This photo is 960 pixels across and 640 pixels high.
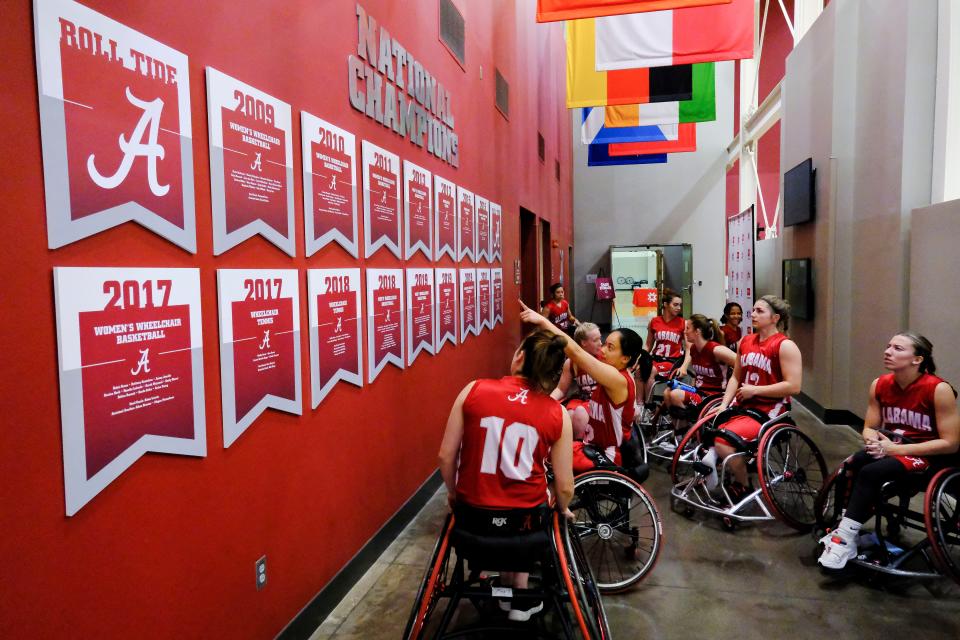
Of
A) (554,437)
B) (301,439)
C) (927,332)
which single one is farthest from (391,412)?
(927,332)

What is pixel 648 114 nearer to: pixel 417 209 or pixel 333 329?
pixel 417 209

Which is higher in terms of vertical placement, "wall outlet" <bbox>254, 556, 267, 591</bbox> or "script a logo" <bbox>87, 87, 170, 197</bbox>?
"script a logo" <bbox>87, 87, 170, 197</bbox>

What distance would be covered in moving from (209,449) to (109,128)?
3.23ft

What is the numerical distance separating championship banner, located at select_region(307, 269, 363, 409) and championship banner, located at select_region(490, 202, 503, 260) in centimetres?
310

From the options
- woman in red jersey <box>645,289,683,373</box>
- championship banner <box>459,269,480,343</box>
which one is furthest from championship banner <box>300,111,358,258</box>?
woman in red jersey <box>645,289,683,373</box>

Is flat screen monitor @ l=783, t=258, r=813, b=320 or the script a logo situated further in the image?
flat screen monitor @ l=783, t=258, r=813, b=320

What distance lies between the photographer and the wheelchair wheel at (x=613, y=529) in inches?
117

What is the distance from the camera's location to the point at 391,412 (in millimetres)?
3504

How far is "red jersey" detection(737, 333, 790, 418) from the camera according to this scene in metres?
3.93

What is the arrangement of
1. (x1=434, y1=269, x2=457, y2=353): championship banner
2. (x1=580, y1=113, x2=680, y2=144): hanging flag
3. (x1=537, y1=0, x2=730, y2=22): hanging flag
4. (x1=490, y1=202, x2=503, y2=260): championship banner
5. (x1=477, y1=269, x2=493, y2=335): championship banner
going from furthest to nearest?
(x1=580, y1=113, x2=680, y2=144): hanging flag → (x1=490, y1=202, x2=503, y2=260): championship banner → (x1=477, y1=269, x2=493, y2=335): championship banner → (x1=434, y1=269, x2=457, y2=353): championship banner → (x1=537, y1=0, x2=730, y2=22): hanging flag

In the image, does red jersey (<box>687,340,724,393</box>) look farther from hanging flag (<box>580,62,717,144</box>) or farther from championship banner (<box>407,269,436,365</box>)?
hanging flag (<box>580,62,717,144</box>)

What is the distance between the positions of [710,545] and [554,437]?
1.93m

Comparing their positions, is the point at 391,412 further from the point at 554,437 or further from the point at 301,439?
the point at 554,437

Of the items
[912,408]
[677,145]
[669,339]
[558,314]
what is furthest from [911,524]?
[677,145]
